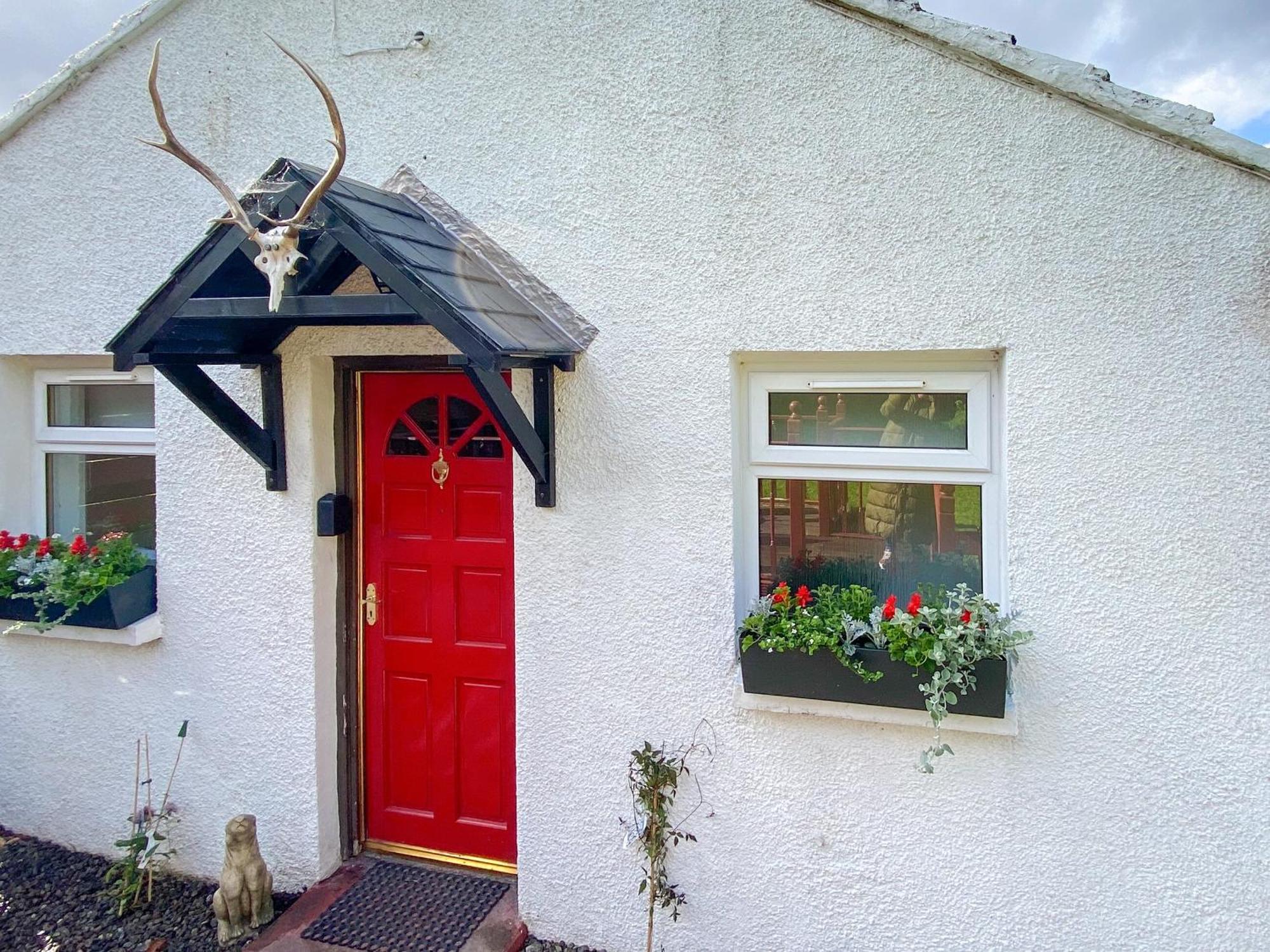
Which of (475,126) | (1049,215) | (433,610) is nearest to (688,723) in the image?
(433,610)

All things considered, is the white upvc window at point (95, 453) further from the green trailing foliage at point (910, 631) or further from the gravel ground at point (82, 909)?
the green trailing foliage at point (910, 631)

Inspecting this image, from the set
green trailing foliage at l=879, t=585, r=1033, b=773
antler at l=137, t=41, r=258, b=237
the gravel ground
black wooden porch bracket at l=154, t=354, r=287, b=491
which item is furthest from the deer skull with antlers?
the gravel ground

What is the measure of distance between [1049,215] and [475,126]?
7.78 feet

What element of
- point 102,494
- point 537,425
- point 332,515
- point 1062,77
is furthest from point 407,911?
point 1062,77

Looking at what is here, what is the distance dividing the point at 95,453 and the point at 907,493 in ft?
13.9

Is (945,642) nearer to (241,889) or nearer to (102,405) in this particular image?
(241,889)

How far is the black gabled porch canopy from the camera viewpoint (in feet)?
10.2

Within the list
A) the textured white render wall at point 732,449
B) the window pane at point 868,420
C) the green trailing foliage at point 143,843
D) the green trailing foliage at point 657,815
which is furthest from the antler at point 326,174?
the green trailing foliage at point 143,843

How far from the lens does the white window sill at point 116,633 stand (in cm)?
431

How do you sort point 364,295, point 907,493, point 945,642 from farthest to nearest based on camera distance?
1. point 907,493
2. point 364,295
3. point 945,642

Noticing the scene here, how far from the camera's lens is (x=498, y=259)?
379 centimetres

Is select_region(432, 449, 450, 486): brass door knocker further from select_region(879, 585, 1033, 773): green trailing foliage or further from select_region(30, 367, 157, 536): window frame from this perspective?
select_region(879, 585, 1033, 773): green trailing foliage

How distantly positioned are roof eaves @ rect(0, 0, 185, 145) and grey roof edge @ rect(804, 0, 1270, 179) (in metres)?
3.28

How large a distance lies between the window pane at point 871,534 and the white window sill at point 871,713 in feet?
1.59
